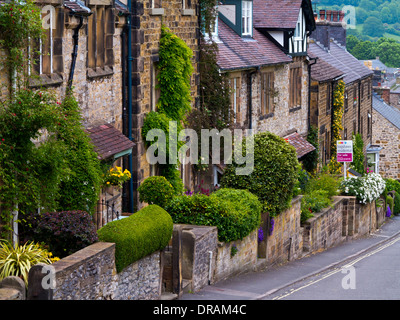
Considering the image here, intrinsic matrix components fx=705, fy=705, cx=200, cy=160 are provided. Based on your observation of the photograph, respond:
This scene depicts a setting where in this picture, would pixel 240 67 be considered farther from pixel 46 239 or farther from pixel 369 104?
pixel 369 104

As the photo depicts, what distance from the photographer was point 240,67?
77.5 ft

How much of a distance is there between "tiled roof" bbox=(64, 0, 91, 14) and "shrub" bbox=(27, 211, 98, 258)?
4339mm

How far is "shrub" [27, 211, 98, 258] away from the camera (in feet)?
36.9

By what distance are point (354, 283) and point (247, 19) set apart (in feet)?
45.3

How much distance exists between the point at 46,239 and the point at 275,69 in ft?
59.8

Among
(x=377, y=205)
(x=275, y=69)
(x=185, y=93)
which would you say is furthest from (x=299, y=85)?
(x=185, y=93)

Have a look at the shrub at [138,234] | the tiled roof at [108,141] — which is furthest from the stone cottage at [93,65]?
the shrub at [138,234]

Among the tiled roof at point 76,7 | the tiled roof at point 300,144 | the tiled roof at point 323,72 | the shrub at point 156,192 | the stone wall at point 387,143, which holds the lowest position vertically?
the stone wall at point 387,143

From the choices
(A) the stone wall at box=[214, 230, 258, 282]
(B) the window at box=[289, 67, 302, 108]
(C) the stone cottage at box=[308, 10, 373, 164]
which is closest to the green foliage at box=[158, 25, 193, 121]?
(A) the stone wall at box=[214, 230, 258, 282]

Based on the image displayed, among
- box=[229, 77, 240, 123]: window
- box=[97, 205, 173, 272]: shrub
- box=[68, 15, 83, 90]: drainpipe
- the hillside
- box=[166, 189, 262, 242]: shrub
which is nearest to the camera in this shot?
box=[97, 205, 173, 272]: shrub

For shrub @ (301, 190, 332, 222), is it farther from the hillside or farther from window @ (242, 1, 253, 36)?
the hillside

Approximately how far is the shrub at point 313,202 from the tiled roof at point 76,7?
11660 mm

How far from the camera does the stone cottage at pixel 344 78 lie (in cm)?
3862

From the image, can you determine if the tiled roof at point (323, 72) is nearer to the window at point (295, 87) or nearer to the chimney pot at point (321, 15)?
the window at point (295, 87)
